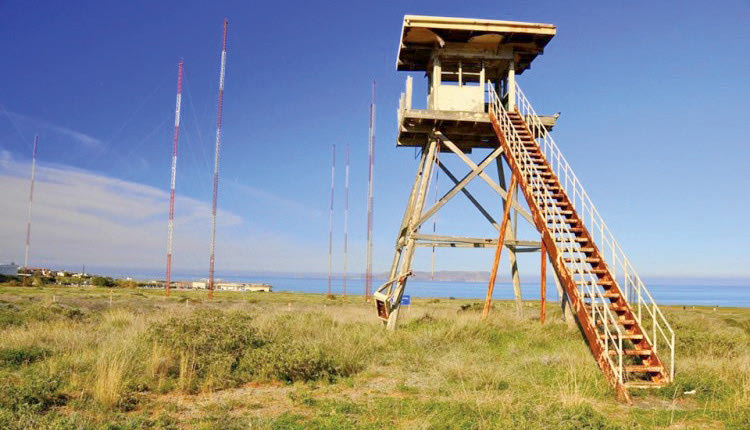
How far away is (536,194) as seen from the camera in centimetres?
1473

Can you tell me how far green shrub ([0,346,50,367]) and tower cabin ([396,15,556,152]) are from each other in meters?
13.0

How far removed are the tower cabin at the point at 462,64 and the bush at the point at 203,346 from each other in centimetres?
972

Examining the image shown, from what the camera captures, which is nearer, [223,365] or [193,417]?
[193,417]

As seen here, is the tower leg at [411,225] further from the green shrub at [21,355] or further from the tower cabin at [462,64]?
the green shrub at [21,355]

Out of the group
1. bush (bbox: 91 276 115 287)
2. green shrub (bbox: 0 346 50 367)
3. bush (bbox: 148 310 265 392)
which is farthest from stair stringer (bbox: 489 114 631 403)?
bush (bbox: 91 276 115 287)

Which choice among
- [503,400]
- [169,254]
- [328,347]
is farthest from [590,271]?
[169,254]

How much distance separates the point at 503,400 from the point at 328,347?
5.08 meters

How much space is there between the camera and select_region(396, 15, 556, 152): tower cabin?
1766cm

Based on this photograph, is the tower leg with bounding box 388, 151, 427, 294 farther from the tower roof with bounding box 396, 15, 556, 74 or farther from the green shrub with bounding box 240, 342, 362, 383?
the green shrub with bounding box 240, 342, 362, 383

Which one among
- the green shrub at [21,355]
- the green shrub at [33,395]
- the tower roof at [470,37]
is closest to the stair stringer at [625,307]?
the tower roof at [470,37]

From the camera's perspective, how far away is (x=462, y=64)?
65.6 feet

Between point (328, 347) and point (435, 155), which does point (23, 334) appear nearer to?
point (328, 347)

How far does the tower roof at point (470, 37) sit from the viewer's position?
1759cm

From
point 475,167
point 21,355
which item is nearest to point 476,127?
point 475,167
